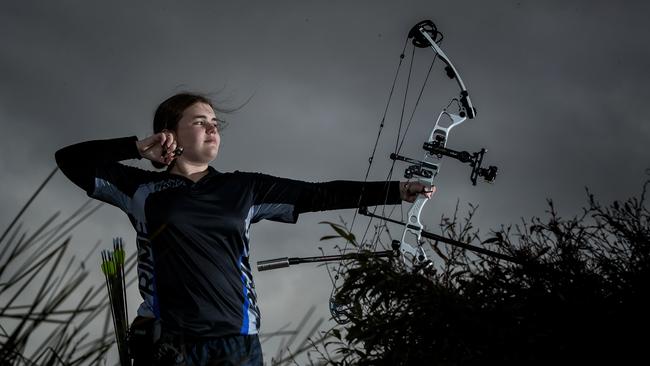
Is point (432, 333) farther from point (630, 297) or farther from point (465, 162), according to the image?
point (465, 162)

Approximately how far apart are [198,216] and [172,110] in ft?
2.27

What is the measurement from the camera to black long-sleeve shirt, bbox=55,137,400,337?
2.51m

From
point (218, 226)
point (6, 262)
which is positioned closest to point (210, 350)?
point (218, 226)

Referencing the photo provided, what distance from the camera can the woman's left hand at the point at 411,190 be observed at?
301cm

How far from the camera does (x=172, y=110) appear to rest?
10.0ft

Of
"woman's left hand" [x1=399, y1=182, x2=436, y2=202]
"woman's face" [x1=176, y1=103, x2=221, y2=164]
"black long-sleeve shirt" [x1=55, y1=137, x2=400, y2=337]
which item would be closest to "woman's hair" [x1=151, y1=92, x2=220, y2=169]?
"woman's face" [x1=176, y1=103, x2=221, y2=164]

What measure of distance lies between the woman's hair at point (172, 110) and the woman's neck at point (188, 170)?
0.14 metres

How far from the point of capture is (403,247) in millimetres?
3682

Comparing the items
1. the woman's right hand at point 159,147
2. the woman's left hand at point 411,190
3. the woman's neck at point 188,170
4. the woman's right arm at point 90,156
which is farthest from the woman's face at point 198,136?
the woman's left hand at point 411,190

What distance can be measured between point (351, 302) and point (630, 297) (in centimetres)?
120

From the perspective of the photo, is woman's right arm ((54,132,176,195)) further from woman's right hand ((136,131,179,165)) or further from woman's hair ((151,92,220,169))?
woman's hair ((151,92,220,169))

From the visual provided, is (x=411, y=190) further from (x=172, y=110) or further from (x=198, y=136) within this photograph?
(x=172, y=110)

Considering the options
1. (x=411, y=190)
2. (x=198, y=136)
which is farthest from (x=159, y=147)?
(x=411, y=190)

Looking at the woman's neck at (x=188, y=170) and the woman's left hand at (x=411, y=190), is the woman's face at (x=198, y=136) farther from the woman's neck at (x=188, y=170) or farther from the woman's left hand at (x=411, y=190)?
the woman's left hand at (x=411, y=190)
